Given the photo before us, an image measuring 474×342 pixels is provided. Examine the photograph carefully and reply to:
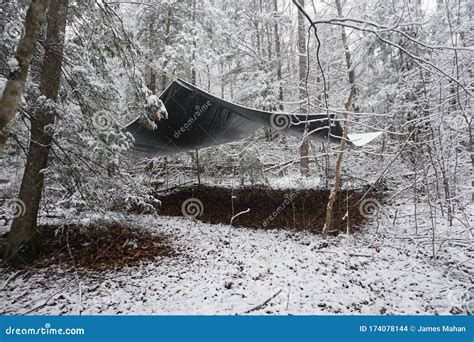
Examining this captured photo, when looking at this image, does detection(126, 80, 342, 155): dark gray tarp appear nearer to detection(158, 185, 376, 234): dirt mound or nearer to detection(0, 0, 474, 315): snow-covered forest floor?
detection(0, 0, 474, 315): snow-covered forest floor

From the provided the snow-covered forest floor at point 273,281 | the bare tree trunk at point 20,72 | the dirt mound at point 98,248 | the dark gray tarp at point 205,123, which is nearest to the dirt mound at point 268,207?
the snow-covered forest floor at point 273,281

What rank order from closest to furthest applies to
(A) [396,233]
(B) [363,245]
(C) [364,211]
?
1. (B) [363,245]
2. (A) [396,233]
3. (C) [364,211]

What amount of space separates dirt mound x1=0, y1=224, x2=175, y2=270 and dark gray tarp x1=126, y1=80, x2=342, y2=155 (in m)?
1.99

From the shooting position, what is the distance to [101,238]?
13.2 ft

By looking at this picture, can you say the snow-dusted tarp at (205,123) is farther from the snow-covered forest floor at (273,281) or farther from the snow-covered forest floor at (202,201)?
the snow-covered forest floor at (273,281)

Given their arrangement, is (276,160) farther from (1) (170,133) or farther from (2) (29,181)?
(2) (29,181)

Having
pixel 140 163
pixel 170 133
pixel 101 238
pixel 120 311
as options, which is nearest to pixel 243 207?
pixel 170 133

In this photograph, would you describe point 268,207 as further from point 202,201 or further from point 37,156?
point 37,156

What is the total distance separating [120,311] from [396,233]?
435 cm

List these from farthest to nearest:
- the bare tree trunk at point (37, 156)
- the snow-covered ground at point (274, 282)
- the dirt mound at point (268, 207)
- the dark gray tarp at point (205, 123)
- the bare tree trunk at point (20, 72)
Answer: the dirt mound at point (268, 207) → the dark gray tarp at point (205, 123) → the bare tree trunk at point (37, 156) → the snow-covered ground at point (274, 282) → the bare tree trunk at point (20, 72)

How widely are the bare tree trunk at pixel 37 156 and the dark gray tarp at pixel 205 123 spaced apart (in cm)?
169

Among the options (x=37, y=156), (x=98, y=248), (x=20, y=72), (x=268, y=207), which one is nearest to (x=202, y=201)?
(x=268, y=207)

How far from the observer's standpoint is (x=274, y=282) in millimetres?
2867

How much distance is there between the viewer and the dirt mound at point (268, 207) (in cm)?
496
